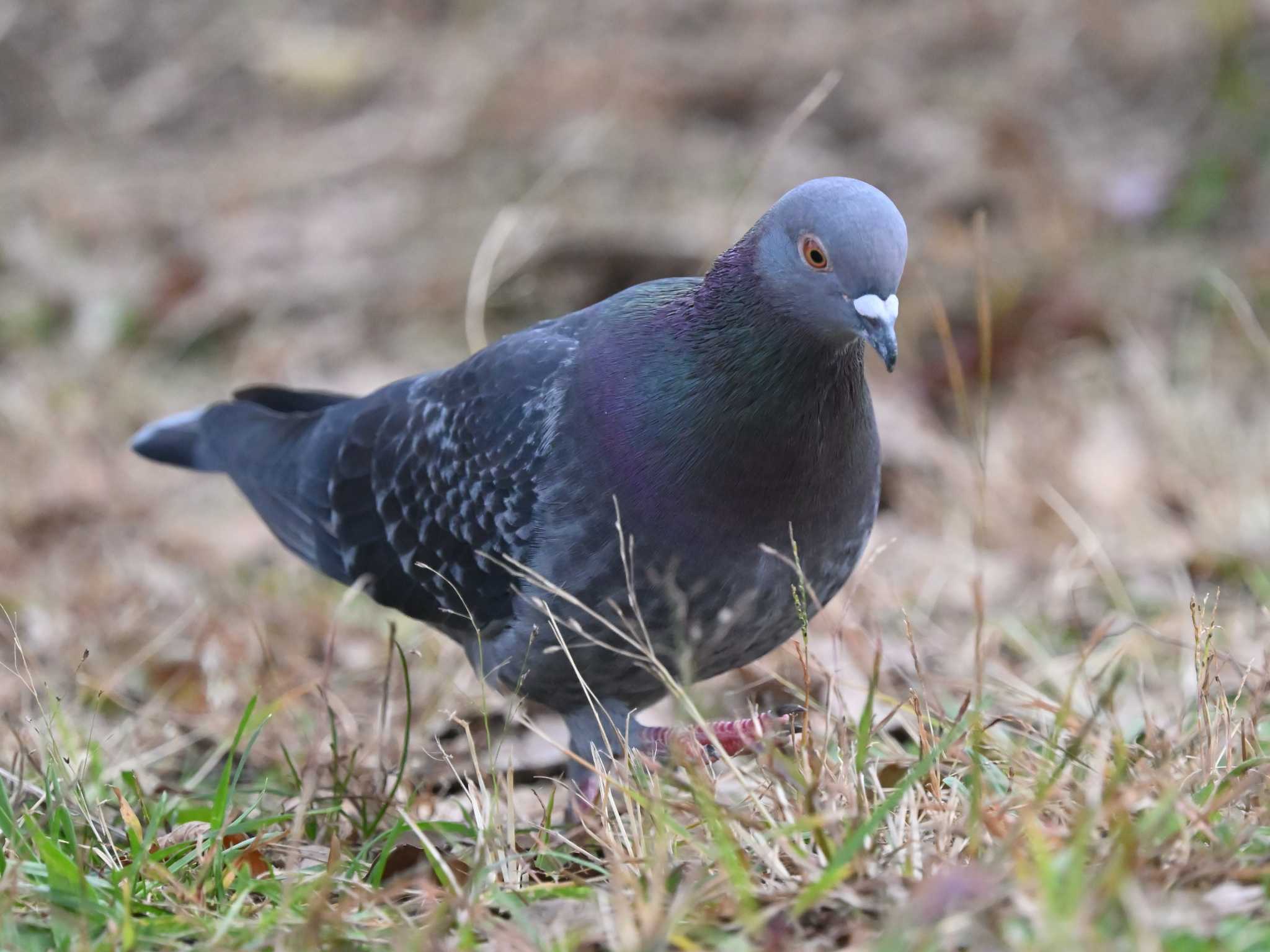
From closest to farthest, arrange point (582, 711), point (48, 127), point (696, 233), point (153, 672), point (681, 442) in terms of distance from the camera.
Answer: point (681, 442), point (582, 711), point (153, 672), point (696, 233), point (48, 127)

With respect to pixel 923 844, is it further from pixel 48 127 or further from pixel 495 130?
pixel 48 127

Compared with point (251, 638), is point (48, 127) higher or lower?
higher

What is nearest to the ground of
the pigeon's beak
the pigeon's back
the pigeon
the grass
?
the grass

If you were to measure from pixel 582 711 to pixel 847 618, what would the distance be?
4.92 ft

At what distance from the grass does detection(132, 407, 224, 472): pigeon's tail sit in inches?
66.8

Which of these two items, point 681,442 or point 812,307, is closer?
point 812,307

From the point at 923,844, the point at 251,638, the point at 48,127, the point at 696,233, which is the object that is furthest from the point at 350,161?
the point at 923,844

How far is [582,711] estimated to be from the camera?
3666 mm

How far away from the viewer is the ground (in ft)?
8.30

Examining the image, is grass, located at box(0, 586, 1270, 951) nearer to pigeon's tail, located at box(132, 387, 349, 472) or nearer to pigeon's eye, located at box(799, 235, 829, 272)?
pigeon's eye, located at box(799, 235, 829, 272)

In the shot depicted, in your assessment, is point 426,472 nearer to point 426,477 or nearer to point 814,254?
point 426,477

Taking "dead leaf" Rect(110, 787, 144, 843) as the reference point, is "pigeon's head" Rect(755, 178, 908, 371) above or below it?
above

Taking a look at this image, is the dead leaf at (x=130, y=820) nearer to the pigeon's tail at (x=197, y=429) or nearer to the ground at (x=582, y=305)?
the ground at (x=582, y=305)

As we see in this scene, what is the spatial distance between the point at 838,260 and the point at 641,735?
59.0 inches
